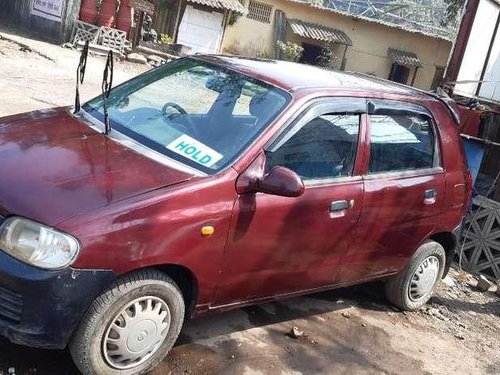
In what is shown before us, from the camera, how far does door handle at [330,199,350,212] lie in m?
3.67

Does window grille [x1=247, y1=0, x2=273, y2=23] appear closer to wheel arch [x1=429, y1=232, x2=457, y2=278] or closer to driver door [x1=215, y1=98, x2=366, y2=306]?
wheel arch [x1=429, y1=232, x2=457, y2=278]

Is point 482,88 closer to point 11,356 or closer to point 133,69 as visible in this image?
point 11,356

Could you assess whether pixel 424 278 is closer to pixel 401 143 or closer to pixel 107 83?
pixel 401 143

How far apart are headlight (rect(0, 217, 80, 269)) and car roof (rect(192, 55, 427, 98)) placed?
1.70 m

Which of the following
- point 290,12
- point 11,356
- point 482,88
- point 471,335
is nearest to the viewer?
point 11,356

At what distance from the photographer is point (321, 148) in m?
3.68

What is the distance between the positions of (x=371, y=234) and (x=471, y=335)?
5.59 feet

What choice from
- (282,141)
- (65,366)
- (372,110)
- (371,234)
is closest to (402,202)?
(371,234)

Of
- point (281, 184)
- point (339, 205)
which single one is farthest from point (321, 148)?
point (281, 184)

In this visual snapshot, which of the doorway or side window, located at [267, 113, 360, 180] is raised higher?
the doorway

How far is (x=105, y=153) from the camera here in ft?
10.5

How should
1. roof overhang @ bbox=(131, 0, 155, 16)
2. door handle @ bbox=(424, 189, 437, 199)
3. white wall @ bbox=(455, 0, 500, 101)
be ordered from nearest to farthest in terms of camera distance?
door handle @ bbox=(424, 189, 437, 199) → white wall @ bbox=(455, 0, 500, 101) → roof overhang @ bbox=(131, 0, 155, 16)

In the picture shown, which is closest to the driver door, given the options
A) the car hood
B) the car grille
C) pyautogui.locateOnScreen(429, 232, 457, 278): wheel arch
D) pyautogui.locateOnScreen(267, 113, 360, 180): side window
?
pyautogui.locateOnScreen(267, 113, 360, 180): side window

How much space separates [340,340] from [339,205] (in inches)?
44.0
